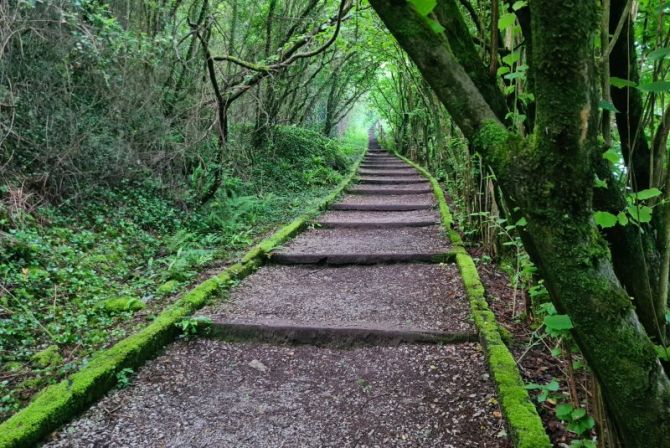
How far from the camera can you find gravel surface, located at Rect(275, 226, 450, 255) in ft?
16.4

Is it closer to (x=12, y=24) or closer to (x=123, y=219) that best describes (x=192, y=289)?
(x=123, y=219)

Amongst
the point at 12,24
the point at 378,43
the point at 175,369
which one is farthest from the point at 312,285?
the point at 378,43

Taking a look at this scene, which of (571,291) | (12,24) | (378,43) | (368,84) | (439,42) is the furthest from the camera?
(368,84)

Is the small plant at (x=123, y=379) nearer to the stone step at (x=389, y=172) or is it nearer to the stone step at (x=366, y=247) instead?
the stone step at (x=366, y=247)

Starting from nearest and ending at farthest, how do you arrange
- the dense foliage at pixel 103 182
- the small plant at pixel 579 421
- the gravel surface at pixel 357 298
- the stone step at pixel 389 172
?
the small plant at pixel 579 421, the dense foliage at pixel 103 182, the gravel surface at pixel 357 298, the stone step at pixel 389 172

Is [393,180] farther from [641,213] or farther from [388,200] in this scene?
[641,213]

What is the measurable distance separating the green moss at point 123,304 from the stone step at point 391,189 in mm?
6097

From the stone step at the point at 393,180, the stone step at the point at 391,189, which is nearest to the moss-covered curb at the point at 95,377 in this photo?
the stone step at the point at 391,189

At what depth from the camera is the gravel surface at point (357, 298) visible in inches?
130

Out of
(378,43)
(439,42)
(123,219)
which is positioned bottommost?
(123,219)

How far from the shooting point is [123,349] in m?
2.65

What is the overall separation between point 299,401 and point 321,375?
0.97 feet

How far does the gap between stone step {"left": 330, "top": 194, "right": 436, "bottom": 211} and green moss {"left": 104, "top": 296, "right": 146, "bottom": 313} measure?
4.44 metres

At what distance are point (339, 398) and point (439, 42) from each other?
1.92 meters
